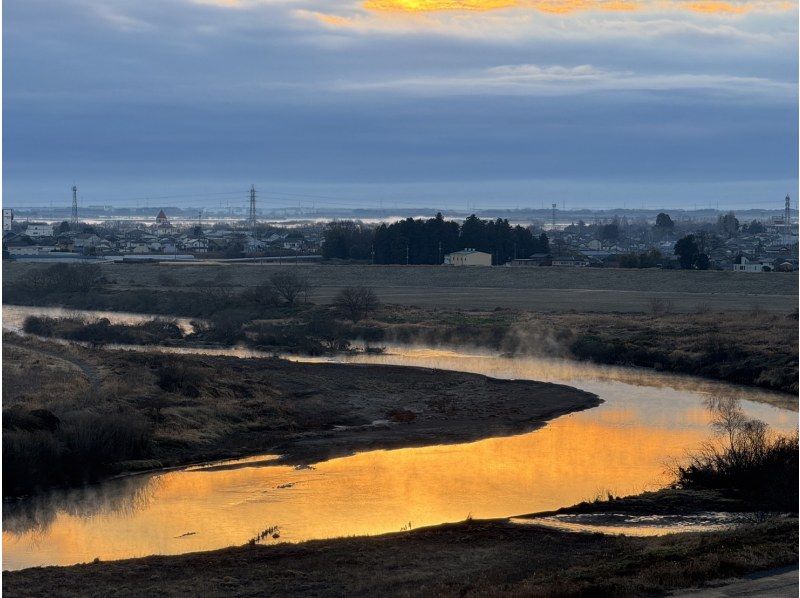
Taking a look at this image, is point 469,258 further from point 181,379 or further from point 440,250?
point 181,379

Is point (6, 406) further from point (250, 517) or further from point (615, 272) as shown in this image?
point (615, 272)

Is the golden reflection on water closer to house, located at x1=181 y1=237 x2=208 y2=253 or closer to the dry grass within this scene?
the dry grass

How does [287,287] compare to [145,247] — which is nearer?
[287,287]

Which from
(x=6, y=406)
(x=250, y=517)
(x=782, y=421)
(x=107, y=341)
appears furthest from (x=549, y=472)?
(x=107, y=341)

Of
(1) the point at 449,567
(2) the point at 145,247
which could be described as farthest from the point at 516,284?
(1) the point at 449,567

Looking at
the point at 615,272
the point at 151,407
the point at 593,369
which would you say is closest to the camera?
the point at 151,407

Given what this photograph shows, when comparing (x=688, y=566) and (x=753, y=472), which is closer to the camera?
(x=688, y=566)
